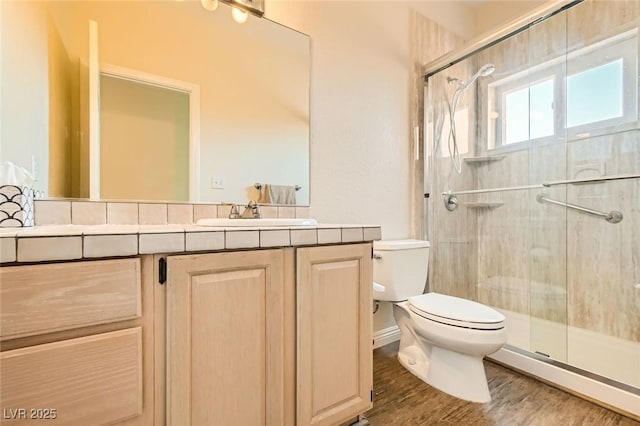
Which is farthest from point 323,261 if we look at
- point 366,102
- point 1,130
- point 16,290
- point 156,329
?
point 366,102

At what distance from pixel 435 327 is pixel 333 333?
64cm

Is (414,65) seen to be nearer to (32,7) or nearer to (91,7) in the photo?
(91,7)

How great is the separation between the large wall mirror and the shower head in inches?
48.4

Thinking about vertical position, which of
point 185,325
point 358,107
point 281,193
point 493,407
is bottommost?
point 493,407

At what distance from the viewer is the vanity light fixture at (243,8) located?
1429 mm

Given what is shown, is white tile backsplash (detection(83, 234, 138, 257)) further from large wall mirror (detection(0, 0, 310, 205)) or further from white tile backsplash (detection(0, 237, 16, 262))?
large wall mirror (detection(0, 0, 310, 205))

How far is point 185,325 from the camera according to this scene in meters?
0.79

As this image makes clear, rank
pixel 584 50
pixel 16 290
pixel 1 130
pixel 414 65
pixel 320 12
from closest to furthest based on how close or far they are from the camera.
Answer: pixel 16 290 < pixel 1 130 < pixel 320 12 < pixel 584 50 < pixel 414 65

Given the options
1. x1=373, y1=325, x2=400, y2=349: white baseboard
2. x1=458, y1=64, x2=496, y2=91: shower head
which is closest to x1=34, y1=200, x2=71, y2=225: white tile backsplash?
x1=373, y1=325, x2=400, y2=349: white baseboard

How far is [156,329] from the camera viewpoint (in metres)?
0.76

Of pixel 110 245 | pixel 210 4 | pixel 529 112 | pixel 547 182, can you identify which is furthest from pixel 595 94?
pixel 110 245

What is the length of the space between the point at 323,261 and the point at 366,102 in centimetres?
129

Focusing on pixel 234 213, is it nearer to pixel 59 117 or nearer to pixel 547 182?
pixel 59 117

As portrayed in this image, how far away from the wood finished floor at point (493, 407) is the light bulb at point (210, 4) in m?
1.97
